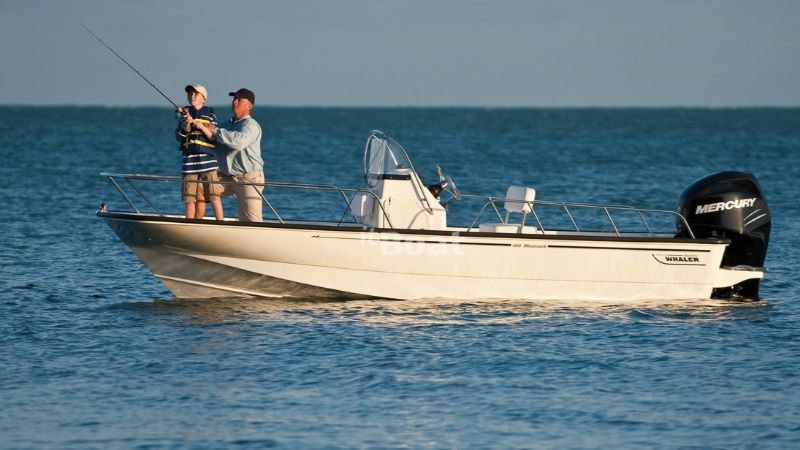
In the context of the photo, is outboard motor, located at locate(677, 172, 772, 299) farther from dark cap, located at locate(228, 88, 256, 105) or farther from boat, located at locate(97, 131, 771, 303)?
dark cap, located at locate(228, 88, 256, 105)

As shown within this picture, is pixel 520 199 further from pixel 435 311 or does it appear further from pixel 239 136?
pixel 239 136

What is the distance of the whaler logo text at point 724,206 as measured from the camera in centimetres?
1491

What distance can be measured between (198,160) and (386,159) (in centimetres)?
214

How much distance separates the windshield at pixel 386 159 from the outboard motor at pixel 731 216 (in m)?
3.41

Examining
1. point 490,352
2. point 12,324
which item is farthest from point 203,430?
point 12,324

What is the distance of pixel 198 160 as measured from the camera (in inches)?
562

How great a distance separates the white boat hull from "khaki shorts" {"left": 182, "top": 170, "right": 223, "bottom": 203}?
1.40 feet

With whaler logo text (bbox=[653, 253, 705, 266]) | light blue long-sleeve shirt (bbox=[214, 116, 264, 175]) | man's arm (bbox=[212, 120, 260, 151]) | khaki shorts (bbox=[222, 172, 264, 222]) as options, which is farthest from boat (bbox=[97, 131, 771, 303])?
man's arm (bbox=[212, 120, 260, 151])

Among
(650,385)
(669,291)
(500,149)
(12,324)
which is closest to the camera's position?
(650,385)

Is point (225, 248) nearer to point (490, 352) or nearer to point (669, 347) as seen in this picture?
point (490, 352)

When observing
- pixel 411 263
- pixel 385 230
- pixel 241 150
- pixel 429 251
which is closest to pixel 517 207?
pixel 429 251

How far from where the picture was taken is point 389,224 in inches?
564

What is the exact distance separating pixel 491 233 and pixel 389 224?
1155mm

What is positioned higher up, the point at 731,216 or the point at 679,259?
the point at 731,216
